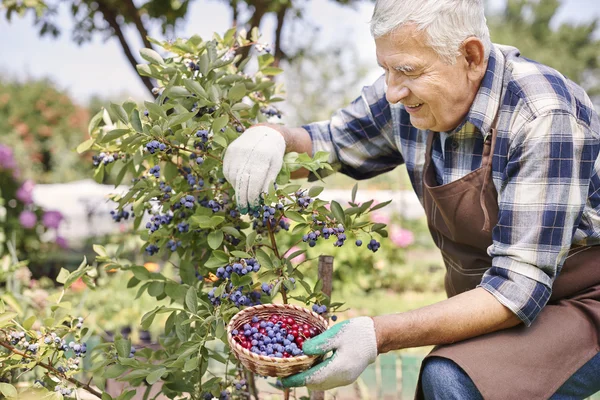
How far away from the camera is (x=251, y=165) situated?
140 centimetres

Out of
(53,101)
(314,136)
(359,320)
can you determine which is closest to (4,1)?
(314,136)

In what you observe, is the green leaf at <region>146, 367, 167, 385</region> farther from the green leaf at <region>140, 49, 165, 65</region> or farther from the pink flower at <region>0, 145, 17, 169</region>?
the pink flower at <region>0, 145, 17, 169</region>

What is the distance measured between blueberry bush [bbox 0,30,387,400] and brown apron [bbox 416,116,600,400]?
207mm

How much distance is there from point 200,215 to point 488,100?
733mm

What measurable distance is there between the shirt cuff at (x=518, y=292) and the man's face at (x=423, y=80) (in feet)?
1.29

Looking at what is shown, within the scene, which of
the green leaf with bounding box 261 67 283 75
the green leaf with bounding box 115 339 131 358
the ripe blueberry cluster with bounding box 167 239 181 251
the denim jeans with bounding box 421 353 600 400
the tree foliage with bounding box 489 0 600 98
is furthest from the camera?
the tree foliage with bounding box 489 0 600 98

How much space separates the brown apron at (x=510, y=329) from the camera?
130cm

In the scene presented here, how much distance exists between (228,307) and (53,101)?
37.2 ft

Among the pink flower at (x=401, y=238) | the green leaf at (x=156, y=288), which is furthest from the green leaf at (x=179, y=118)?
the pink flower at (x=401, y=238)

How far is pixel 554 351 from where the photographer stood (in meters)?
1.35

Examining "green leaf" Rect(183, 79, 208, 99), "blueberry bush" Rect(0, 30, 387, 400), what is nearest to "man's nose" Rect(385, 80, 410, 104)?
"blueberry bush" Rect(0, 30, 387, 400)

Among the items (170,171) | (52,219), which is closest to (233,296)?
(170,171)

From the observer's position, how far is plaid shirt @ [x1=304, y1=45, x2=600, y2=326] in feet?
4.31

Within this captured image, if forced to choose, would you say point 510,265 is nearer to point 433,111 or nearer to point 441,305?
point 441,305
